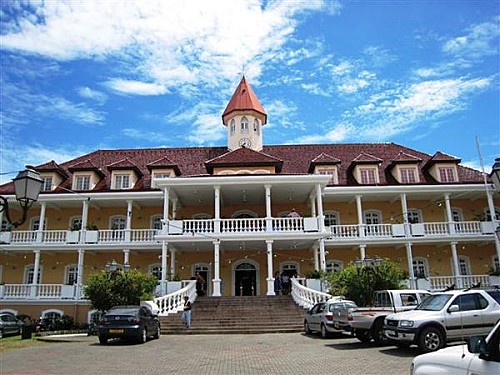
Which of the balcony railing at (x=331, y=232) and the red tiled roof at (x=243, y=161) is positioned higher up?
the red tiled roof at (x=243, y=161)

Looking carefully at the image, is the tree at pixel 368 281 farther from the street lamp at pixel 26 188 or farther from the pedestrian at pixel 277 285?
the street lamp at pixel 26 188

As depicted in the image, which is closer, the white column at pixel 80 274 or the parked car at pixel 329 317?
the parked car at pixel 329 317

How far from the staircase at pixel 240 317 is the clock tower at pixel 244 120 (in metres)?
13.6

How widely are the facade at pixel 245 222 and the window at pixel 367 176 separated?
0.21 feet

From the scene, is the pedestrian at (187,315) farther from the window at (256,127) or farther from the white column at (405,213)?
the window at (256,127)

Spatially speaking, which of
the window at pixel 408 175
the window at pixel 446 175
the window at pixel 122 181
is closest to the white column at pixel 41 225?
the window at pixel 122 181

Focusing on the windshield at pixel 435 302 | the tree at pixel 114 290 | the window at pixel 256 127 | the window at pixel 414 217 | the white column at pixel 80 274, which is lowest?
the windshield at pixel 435 302

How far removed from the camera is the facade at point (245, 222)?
25922 millimetres

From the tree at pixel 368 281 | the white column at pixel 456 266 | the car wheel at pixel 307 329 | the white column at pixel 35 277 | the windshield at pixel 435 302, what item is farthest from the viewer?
the white column at pixel 35 277

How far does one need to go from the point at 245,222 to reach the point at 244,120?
11.2 m

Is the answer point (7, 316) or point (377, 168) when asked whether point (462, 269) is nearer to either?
point (377, 168)

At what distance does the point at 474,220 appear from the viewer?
28359 mm

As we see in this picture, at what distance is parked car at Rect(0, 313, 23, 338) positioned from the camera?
21628 millimetres

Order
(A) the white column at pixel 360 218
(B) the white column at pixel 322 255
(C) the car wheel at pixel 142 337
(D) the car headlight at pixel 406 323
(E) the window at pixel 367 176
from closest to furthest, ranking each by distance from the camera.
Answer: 1. (D) the car headlight at pixel 406 323
2. (C) the car wheel at pixel 142 337
3. (B) the white column at pixel 322 255
4. (A) the white column at pixel 360 218
5. (E) the window at pixel 367 176
